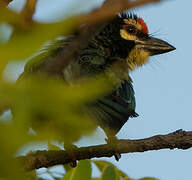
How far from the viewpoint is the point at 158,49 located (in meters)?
3.93

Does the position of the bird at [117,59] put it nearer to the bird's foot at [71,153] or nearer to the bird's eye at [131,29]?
the bird's eye at [131,29]

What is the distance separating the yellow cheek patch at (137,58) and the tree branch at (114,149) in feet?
3.94

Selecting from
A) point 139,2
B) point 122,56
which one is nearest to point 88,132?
point 139,2

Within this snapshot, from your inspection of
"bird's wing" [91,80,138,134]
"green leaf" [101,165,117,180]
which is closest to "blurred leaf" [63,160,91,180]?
"green leaf" [101,165,117,180]

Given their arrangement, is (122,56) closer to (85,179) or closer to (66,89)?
(85,179)

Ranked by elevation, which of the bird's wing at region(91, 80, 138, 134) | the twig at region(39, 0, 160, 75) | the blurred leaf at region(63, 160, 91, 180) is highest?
the twig at region(39, 0, 160, 75)

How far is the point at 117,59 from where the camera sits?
341cm

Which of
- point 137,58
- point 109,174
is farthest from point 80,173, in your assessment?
point 137,58

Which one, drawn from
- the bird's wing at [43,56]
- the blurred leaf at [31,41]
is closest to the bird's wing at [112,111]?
the bird's wing at [43,56]

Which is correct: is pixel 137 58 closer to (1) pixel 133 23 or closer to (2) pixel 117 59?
(1) pixel 133 23

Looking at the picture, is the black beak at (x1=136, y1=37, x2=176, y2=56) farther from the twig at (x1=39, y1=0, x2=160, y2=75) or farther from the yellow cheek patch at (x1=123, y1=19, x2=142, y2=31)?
the twig at (x1=39, y1=0, x2=160, y2=75)

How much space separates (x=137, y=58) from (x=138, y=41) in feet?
0.56

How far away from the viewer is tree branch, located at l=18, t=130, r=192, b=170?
239cm

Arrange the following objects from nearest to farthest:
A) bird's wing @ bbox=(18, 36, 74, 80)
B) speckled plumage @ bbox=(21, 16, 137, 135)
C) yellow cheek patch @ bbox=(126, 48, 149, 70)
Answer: bird's wing @ bbox=(18, 36, 74, 80)
speckled plumage @ bbox=(21, 16, 137, 135)
yellow cheek patch @ bbox=(126, 48, 149, 70)
